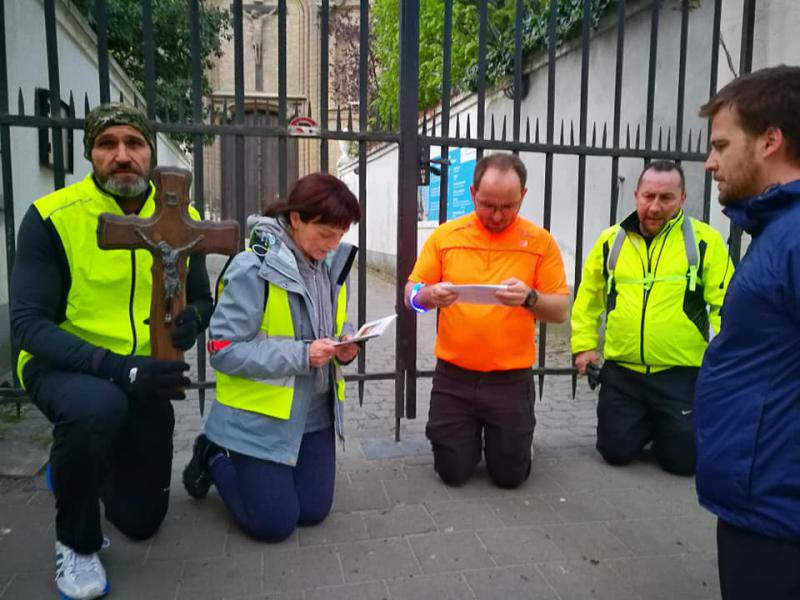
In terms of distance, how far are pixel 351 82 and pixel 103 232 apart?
20.8m

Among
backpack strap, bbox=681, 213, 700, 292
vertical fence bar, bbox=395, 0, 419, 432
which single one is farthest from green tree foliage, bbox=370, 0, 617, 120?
backpack strap, bbox=681, 213, 700, 292

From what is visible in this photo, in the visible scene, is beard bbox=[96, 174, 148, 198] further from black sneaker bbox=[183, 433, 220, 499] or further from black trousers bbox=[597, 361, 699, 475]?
black trousers bbox=[597, 361, 699, 475]

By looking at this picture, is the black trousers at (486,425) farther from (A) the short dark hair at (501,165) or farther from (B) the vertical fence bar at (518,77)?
(B) the vertical fence bar at (518,77)

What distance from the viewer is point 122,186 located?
2.55 metres

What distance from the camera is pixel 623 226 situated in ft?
12.2

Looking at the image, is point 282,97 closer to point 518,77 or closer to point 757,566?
point 518,77

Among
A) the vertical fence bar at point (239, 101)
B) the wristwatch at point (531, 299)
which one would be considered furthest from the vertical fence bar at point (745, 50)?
the vertical fence bar at point (239, 101)

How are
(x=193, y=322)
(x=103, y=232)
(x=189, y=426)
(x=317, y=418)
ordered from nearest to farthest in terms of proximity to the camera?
1. (x=103, y=232)
2. (x=193, y=322)
3. (x=317, y=418)
4. (x=189, y=426)

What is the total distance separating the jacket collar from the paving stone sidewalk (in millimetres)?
1514

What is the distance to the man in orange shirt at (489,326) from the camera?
3.33m

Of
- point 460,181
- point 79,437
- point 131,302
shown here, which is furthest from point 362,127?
point 460,181

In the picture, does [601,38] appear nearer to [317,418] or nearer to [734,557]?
[317,418]

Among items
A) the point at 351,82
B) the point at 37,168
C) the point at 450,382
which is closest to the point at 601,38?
the point at 450,382

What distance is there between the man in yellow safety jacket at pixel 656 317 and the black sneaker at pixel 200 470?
87.1 inches
